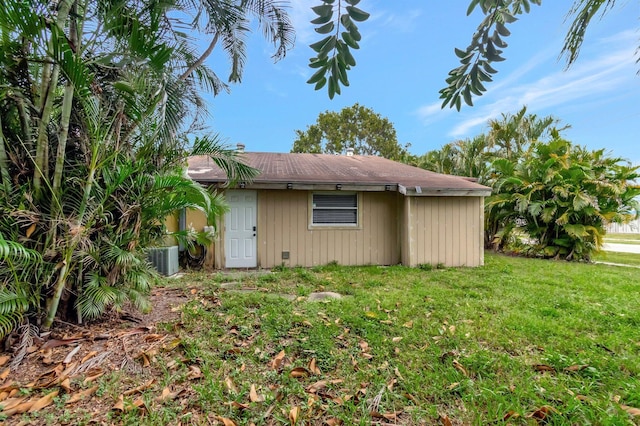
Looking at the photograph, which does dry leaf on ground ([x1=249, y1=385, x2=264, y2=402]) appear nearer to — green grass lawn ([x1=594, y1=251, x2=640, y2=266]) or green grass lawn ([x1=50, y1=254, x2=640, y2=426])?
green grass lawn ([x1=50, y1=254, x2=640, y2=426])

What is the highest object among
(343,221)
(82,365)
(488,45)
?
(488,45)

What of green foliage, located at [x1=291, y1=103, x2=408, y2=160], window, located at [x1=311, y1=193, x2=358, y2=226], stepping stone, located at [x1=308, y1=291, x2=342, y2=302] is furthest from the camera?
green foliage, located at [x1=291, y1=103, x2=408, y2=160]

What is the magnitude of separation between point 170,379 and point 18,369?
1391 mm

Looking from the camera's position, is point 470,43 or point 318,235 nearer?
point 470,43

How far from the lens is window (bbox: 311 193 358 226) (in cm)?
815

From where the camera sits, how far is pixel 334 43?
1903 millimetres

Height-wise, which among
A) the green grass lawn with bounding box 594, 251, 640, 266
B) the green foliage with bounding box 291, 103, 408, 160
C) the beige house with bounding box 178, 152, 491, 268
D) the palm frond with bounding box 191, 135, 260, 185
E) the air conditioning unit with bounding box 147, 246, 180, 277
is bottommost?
the green grass lawn with bounding box 594, 251, 640, 266

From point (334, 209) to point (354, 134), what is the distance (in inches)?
705

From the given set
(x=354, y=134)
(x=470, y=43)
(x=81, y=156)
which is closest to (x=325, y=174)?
(x=81, y=156)

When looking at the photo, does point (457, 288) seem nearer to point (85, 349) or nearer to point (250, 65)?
point (85, 349)

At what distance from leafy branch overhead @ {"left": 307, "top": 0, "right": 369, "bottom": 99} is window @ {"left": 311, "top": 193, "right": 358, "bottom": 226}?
606 cm

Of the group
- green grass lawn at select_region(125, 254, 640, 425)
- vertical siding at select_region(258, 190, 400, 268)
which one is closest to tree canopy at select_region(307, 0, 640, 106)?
green grass lawn at select_region(125, 254, 640, 425)

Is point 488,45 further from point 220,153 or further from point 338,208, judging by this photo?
point 338,208

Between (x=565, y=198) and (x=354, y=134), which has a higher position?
(x=354, y=134)
